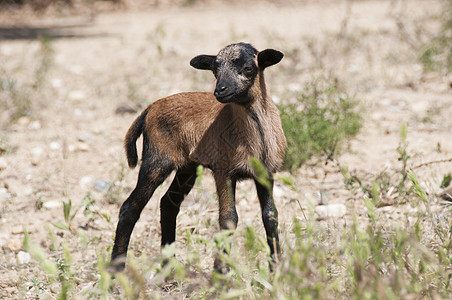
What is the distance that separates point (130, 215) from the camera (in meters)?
4.46

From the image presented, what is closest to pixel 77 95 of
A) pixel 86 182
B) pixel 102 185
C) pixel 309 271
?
pixel 86 182

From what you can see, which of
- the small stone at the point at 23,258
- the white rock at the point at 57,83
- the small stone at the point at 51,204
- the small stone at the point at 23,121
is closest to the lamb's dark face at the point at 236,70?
the small stone at the point at 23,258

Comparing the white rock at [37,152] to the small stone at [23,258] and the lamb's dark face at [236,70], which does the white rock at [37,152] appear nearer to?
the small stone at [23,258]

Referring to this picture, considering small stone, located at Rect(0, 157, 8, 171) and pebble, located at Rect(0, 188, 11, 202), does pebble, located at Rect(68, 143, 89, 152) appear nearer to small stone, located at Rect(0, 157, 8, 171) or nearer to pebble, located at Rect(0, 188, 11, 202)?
small stone, located at Rect(0, 157, 8, 171)

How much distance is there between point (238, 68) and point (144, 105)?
422cm

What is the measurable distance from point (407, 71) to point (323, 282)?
7216 millimetres

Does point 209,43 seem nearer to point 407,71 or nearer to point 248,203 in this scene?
point 407,71

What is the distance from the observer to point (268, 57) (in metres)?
4.16

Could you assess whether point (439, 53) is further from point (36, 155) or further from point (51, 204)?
point (51, 204)

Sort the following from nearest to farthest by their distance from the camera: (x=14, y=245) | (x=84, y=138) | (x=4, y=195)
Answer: (x=14, y=245) → (x=4, y=195) → (x=84, y=138)

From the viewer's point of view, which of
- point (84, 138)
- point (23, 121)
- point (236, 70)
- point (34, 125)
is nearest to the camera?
point (236, 70)

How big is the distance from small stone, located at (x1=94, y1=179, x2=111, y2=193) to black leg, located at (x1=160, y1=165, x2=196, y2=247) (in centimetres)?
154

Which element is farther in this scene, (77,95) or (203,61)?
(77,95)

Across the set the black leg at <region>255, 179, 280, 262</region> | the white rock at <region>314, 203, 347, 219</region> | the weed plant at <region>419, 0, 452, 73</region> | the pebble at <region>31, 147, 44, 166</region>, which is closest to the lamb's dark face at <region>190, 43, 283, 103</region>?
the black leg at <region>255, 179, 280, 262</region>
